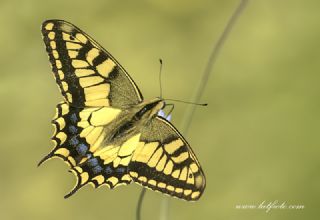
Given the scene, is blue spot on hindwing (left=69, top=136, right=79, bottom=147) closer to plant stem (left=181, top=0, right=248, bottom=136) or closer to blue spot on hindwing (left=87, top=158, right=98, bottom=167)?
blue spot on hindwing (left=87, top=158, right=98, bottom=167)

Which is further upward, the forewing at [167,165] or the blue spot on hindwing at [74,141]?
the blue spot on hindwing at [74,141]

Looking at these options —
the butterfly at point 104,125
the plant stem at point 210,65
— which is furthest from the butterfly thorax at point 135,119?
the plant stem at point 210,65

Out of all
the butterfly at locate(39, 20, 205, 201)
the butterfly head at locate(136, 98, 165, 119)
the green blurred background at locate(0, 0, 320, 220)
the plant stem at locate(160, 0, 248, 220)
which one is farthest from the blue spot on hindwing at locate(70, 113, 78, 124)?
the green blurred background at locate(0, 0, 320, 220)

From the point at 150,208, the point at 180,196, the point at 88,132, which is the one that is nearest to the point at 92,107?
the point at 88,132

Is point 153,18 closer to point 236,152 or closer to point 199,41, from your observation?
point 199,41

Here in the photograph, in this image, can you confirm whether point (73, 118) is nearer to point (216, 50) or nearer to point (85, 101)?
point (85, 101)

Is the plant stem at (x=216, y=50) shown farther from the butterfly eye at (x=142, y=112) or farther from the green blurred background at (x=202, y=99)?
the green blurred background at (x=202, y=99)
